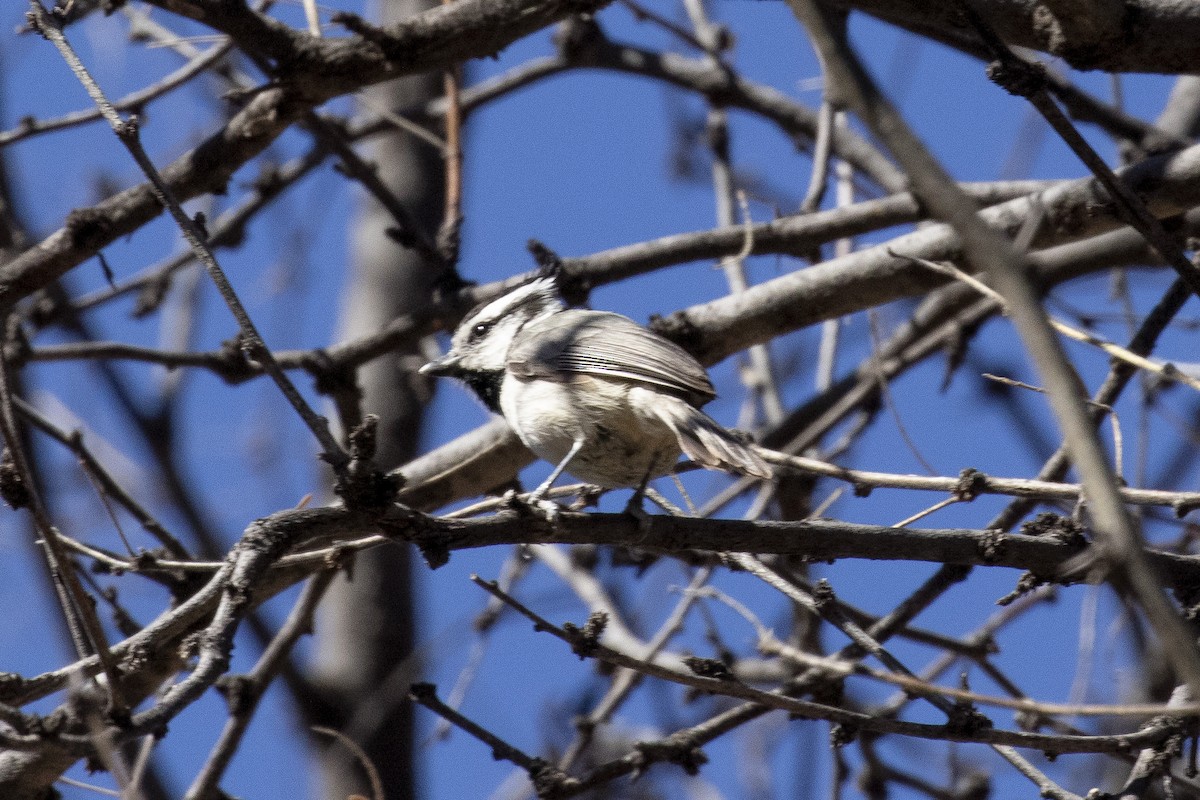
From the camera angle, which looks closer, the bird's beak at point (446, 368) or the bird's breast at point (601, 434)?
the bird's breast at point (601, 434)

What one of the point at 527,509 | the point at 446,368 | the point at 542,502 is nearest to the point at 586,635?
the point at 527,509

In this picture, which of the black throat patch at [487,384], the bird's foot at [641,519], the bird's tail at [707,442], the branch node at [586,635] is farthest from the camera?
the black throat patch at [487,384]

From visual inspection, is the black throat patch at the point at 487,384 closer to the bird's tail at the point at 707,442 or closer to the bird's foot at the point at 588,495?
the bird's foot at the point at 588,495

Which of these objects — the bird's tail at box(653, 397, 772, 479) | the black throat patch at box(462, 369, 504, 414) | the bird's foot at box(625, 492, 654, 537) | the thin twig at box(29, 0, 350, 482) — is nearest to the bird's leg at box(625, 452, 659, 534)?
the bird's foot at box(625, 492, 654, 537)

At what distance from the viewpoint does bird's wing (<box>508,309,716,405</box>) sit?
151 inches

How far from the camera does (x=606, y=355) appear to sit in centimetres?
396

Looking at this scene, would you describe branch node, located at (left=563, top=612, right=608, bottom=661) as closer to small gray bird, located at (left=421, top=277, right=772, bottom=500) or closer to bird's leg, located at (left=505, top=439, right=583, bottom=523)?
bird's leg, located at (left=505, top=439, right=583, bottom=523)

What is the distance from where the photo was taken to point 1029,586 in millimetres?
3055

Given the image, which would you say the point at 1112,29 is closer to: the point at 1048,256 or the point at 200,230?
the point at 1048,256

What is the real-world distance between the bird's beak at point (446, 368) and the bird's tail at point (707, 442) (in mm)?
1130

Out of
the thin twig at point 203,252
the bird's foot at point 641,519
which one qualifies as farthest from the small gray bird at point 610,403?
the thin twig at point 203,252

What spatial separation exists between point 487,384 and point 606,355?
2.53ft

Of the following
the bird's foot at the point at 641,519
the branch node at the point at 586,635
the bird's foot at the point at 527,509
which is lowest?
the branch node at the point at 586,635

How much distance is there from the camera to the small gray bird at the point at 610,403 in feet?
12.2
